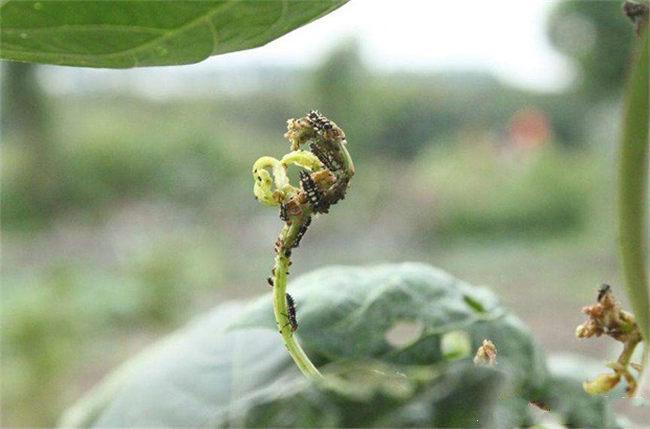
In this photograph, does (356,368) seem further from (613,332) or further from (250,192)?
(250,192)

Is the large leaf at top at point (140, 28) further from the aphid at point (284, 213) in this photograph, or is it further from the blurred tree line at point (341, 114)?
the blurred tree line at point (341, 114)

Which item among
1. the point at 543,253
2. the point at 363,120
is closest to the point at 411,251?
the point at 543,253

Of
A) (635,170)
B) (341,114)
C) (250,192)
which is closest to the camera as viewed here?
(635,170)

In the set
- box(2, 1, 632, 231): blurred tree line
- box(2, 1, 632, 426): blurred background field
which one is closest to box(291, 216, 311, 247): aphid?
box(2, 1, 632, 426): blurred background field

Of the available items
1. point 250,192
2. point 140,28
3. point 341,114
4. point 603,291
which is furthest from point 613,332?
point 341,114


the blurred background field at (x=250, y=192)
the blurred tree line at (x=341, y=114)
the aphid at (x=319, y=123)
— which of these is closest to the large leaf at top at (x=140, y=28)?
the aphid at (x=319, y=123)

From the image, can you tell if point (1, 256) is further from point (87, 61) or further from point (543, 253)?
point (87, 61)
